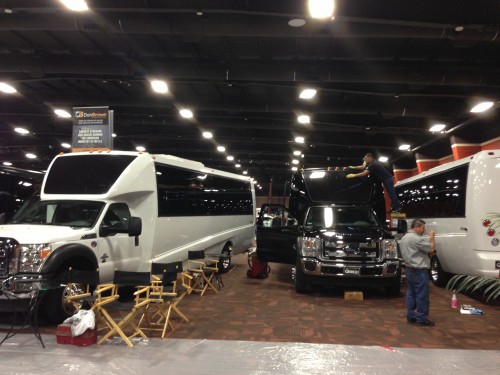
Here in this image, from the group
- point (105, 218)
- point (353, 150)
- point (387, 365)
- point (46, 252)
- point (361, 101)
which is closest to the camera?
point (387, 365)

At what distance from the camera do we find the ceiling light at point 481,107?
11238 mm

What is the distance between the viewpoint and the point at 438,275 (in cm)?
1030

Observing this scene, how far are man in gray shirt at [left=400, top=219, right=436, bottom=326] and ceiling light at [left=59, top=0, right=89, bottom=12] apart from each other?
6569 millimetres

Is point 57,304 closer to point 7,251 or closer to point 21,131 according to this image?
point 7,251

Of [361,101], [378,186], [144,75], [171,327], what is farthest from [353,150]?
[171,327]

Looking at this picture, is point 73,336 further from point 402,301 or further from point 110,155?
point 402,301

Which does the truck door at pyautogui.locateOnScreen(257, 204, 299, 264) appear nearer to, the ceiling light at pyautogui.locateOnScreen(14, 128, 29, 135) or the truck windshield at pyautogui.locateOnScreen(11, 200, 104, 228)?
the truck windshield at pyautogui.locateOnScreen(11, 200, 104, 228)

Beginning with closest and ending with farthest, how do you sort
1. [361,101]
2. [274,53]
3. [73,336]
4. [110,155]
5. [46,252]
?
[73,336] < [46,252] < [110,155] < [274,53] < [361,101]

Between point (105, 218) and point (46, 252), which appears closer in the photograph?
point (46, 252)

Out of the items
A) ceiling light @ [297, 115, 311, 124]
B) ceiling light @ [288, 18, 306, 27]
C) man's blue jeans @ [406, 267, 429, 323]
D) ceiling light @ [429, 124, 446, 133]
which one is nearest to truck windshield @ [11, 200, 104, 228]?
ceiling light @ [288, 18, 306, 27]

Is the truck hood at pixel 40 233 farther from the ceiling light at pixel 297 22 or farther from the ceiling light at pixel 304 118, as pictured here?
the ceiling light at pixel 304 118

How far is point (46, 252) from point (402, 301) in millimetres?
6590

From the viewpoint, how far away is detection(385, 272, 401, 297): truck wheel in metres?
8.41

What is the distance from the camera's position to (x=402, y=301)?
27.3 feet
